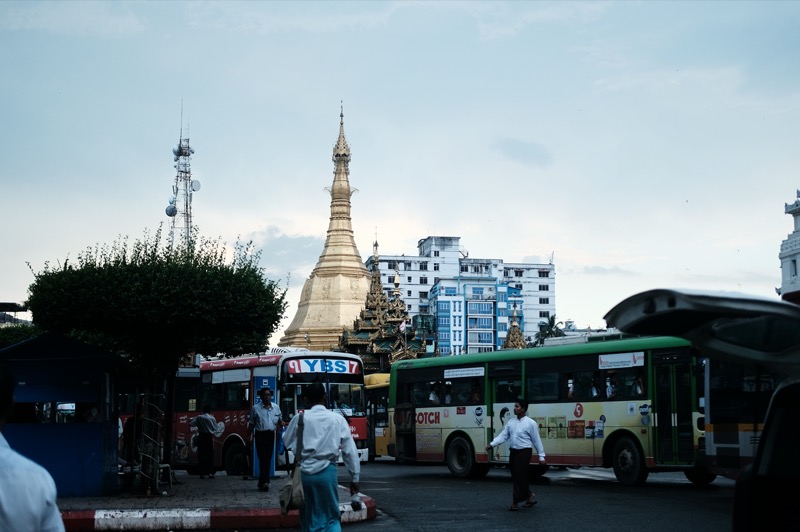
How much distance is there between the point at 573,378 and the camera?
74.0 ft

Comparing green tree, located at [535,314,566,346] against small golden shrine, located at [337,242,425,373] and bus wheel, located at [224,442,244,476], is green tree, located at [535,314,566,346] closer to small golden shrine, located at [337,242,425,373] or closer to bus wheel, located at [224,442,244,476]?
small golden shrine, located at [337,242,425,373]

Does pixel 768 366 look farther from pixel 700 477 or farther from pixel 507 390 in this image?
pixel 507 390

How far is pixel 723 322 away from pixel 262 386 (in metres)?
22.8

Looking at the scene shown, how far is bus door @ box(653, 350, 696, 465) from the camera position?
783 inches

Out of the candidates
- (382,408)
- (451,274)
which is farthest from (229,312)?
(451,274)

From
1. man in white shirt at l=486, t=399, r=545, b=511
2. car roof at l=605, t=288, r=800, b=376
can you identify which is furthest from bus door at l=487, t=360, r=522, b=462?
car roof at l=605, t=288, r=800, b=376

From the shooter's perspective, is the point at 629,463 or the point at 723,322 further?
the point at 629,463

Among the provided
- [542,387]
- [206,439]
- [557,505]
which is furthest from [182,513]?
[542,387]

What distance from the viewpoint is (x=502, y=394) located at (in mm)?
24312

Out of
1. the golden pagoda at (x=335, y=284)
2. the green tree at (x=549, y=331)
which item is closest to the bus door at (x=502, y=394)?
the golden pagoda at (x=335, y=284)

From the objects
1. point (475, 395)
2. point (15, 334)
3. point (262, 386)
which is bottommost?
point (475, 395)

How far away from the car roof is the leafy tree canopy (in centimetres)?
1651

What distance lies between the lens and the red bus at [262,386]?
26.5 metres

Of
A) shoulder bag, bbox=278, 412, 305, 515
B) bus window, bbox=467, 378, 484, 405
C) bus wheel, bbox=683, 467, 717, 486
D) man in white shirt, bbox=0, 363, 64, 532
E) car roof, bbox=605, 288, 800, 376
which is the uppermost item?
bus window, bbox=467, 378, 484, 405
